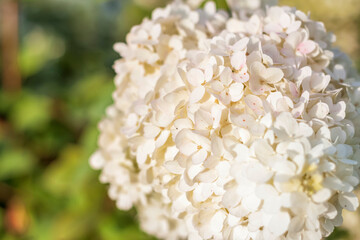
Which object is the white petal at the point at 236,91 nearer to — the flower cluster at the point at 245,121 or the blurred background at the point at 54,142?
the flower cluster at the point at 245,121

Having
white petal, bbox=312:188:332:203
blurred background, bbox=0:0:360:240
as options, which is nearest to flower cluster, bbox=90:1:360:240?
white petal, bbox=312:188:332:203


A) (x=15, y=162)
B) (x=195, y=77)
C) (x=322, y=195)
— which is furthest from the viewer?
(x=15, y=162)

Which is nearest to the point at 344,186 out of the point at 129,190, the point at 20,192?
the point at 129,190

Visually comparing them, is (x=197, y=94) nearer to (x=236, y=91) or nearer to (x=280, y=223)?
(x=236, y=91)

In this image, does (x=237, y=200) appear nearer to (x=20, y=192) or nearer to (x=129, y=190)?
(x=129, y=190)

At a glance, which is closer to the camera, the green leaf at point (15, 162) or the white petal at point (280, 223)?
the white petal at point (280, 223)

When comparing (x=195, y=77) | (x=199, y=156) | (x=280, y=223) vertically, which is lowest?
(x=280, y=223)

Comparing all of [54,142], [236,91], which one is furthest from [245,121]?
[54,142]

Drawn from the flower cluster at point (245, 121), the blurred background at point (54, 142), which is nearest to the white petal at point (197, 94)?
the flower cluster at point (245, 121)
